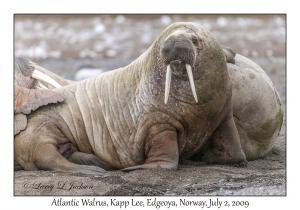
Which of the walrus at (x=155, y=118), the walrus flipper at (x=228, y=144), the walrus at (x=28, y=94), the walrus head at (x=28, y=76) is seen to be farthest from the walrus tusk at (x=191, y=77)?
the walrus head at (x=28, y=76)

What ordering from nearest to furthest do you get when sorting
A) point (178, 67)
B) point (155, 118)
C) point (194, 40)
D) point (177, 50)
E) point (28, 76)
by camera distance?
point (177, 50), point (178, 67), point (194, 40), point (155, 118), point (28, 76)

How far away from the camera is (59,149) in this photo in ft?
25.1

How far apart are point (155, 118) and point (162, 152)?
41cm

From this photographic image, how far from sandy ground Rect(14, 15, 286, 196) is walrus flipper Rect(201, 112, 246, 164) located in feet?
0.48

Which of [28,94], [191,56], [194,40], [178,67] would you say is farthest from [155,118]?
[28,94]

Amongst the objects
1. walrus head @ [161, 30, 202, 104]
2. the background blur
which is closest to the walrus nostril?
walrus head @ [161, 30, 202, 104]

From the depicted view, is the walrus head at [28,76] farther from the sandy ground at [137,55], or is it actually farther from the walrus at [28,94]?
the sandy ground at [137,55]

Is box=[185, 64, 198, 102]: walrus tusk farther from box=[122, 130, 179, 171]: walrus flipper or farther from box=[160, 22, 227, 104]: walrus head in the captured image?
box=[122, 130, 179, 171]: walrus flipper

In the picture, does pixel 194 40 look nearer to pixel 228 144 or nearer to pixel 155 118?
pixel 155 118

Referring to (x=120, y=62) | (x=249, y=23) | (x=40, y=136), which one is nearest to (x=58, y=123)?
(x=40, y=136)

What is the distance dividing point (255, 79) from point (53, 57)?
42.9ft

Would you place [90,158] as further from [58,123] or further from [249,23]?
[249,23]

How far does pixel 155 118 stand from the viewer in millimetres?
7227

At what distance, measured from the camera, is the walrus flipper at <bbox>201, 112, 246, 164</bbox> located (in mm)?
7301
